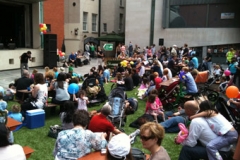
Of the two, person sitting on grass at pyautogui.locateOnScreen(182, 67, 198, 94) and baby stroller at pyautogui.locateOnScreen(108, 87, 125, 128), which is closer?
baby stroller at pyautogui.locateOnScreen(108, 87, 125, 128)

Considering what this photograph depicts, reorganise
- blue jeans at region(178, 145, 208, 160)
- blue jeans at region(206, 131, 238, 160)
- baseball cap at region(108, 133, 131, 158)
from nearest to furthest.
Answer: baseball cap at region(108, 133, 131, 158) < blue jeans at region(206, 131, 238, 160) < blue jeans at region(178, 145, 208, 160)

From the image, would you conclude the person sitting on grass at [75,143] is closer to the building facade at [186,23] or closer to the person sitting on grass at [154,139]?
the person sitting on grass at [154,139]

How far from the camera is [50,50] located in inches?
693

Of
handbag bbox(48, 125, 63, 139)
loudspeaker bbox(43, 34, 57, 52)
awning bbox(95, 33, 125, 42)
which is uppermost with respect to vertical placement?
awning bbox(95, 33, 125, 42)

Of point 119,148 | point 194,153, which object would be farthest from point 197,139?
point 119,148

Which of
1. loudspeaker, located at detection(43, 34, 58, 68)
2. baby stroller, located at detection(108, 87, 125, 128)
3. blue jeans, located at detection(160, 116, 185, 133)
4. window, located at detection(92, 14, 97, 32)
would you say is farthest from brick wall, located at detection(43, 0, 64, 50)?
blue jeans, located at detection(160, 116, 185, 133)

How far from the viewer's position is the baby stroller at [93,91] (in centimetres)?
859

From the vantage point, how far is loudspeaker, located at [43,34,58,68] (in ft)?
57.6

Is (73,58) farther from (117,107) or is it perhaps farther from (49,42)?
(117,107)

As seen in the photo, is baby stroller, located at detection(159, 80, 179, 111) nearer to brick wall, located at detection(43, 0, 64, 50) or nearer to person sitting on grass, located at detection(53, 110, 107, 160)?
person sitting on grass, located at detection(53, 110, 107, 160)

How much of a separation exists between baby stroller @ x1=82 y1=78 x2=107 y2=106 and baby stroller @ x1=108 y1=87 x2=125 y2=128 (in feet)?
5.37

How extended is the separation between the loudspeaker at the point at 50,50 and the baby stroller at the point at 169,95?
11.1m

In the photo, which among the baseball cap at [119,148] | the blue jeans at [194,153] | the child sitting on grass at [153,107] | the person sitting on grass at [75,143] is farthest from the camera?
the child sitting on grass at [153,107]

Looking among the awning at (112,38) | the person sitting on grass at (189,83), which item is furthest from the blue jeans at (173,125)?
the awning at (112,38)
